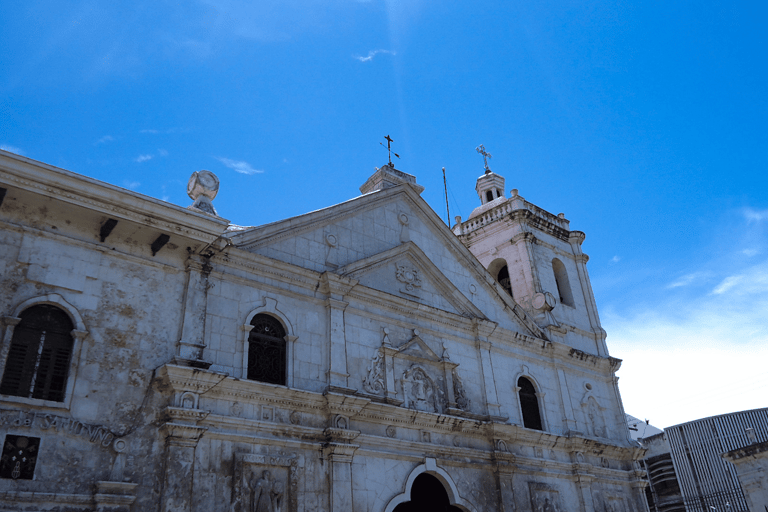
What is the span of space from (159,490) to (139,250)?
456 cm

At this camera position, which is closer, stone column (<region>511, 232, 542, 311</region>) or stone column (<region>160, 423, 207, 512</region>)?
stone column (<region>160, 423, 207, 512</region>)

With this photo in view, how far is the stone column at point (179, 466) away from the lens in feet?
34.6

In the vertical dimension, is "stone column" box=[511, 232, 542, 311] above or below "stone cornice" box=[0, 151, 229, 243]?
above

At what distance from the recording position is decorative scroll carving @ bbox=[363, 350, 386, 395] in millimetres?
14279

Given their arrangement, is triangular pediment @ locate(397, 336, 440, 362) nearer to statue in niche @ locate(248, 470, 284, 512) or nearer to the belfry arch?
the belfry arch

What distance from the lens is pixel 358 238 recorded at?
16.3 metres

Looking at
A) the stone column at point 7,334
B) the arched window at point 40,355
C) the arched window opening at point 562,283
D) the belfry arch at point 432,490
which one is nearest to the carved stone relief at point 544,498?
the belfry arch at point 432,490

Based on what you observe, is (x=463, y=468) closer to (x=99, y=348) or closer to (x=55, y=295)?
(x=99, y=348)

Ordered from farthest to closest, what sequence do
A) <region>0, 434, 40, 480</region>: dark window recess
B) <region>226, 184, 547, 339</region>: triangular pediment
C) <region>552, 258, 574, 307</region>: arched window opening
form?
<region>552, 258, 574, 307</region>: arched window opening, <region>226, 184, 547, 339</region>: triangular pediment, <region>0, 434, 40, 480</region>: dark window recess

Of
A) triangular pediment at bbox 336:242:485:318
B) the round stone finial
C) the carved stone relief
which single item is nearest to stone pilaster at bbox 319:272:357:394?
triangular pediment at bbox 336:242:485:318

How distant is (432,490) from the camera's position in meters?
14.6

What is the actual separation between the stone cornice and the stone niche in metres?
4.47

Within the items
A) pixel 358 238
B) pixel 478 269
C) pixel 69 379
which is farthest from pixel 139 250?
pixel 478 269

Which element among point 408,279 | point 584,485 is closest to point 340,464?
point 408,279
